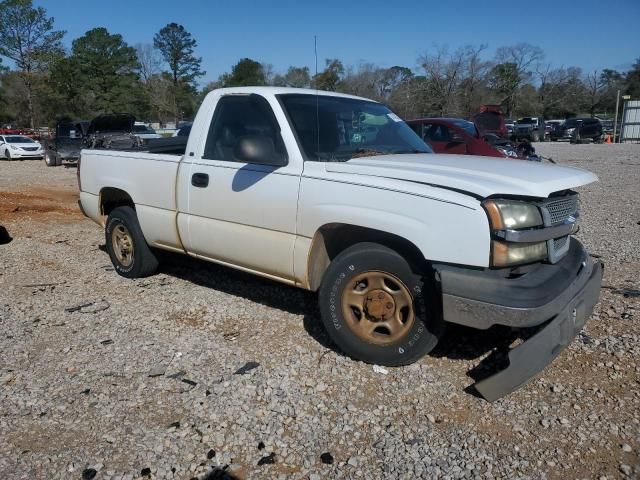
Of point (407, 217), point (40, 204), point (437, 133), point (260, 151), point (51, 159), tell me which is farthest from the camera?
point (51, 159)

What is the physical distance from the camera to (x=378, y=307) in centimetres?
363

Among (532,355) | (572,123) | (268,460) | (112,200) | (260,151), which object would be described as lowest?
(268,460)

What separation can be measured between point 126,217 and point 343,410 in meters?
3.38

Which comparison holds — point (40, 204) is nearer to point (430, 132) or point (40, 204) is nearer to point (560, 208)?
point (430, 132)

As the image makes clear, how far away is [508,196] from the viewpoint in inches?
127

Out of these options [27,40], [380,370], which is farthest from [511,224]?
[27,40]

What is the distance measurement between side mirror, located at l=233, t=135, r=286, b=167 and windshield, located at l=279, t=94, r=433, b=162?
8.2 inches

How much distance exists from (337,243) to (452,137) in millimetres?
9175

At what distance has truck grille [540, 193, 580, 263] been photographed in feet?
11.1

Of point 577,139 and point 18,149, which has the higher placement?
point 577,139

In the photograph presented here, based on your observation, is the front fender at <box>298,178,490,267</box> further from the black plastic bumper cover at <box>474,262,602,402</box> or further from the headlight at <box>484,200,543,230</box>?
the black plastic bumper cover at <box>474,262,602,402</box>

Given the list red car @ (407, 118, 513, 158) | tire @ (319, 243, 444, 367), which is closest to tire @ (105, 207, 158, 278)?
tire @ (319, 243, 444, 367)

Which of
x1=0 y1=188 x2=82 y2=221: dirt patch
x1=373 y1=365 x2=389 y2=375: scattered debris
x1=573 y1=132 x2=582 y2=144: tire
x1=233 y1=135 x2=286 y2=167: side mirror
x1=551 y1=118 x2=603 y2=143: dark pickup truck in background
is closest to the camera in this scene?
x1=373 y1=365 x2=389 y2=375: scattered debris

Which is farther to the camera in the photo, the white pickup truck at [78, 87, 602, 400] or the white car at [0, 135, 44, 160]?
the white car at [0, 135, 44, 160]
